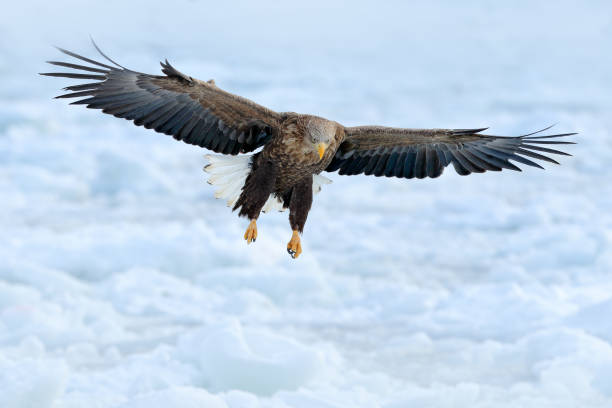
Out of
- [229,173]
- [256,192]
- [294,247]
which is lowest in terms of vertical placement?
[294,247]

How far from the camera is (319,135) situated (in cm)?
603

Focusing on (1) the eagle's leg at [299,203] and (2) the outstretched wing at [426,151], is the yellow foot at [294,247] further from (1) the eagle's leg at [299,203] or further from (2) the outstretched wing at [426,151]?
(2) the outstretched wing at [426,151]

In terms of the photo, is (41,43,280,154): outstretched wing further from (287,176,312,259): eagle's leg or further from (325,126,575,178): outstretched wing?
(325,126,575,178): outstretched wing

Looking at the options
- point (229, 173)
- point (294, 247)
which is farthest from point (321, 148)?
point (229, 173)

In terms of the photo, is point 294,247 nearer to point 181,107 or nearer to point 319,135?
point 319,135

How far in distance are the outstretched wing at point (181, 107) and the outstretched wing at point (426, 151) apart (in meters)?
0.78

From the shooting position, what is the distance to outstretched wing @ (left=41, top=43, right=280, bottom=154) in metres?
6.32

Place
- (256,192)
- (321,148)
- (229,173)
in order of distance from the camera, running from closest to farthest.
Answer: (321,148), (256,192), (229,173)

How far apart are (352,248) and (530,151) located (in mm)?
7154

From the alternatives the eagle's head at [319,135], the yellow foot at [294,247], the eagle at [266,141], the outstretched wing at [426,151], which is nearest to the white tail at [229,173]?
the eagle at [266,141]

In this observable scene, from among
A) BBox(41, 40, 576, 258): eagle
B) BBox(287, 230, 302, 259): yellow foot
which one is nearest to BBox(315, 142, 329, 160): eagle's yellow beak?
BBox(41, 40, 576, 258): eagle

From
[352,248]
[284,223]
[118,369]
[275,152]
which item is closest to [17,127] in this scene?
[284,223]

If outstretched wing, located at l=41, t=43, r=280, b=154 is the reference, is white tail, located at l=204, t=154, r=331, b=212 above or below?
below

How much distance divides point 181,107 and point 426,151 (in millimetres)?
1996
